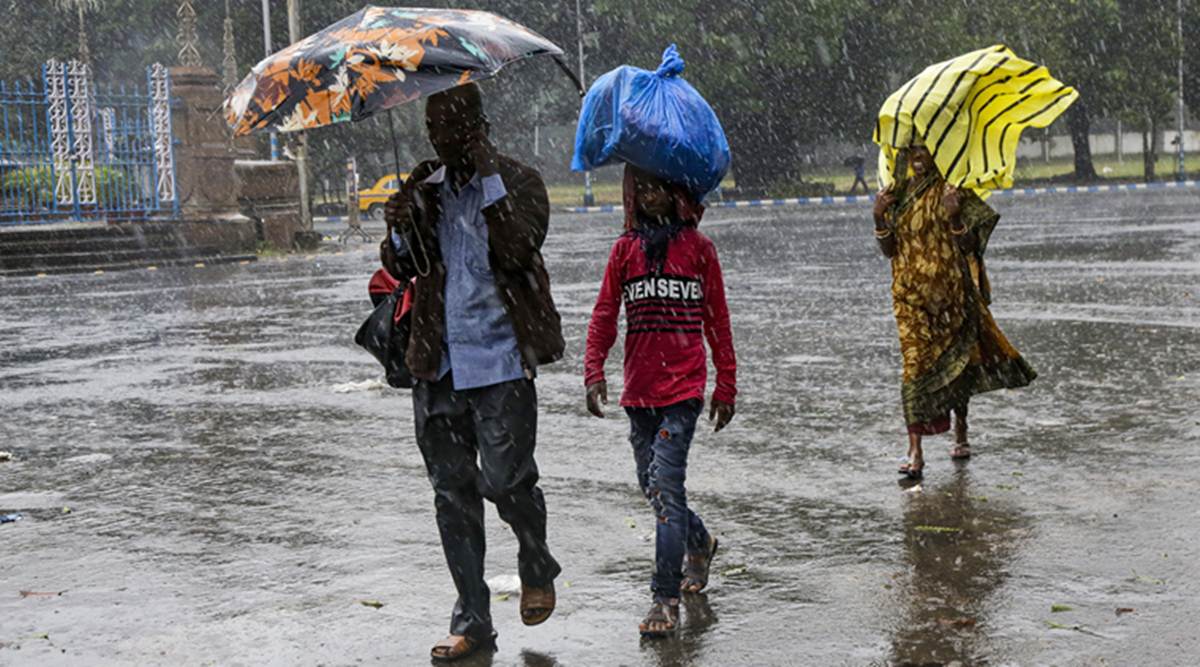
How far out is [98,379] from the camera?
1181 centimetres

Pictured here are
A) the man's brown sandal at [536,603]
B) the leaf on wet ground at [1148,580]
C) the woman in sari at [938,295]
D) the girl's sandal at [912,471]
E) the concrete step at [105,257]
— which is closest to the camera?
the man's brown sandal at [536,603]

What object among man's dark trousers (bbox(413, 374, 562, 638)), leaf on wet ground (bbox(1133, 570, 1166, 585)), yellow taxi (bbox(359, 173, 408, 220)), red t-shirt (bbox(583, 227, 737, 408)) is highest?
yellow taxi (bbox(359, 173, 408, 220))

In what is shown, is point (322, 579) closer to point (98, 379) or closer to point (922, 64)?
point (98, 379)

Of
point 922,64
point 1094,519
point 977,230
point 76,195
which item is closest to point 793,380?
point 977,230

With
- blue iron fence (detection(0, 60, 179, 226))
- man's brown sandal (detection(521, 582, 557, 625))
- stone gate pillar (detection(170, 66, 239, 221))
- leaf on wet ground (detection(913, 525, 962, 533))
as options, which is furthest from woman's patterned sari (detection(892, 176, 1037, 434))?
stone gate pillar (detection(170, 66, 239, 221))

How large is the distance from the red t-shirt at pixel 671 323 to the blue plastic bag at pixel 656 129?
0.78 ft

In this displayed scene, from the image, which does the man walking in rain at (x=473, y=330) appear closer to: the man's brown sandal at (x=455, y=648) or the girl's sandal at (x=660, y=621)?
the man's brown sandal at (x=455, y=648)

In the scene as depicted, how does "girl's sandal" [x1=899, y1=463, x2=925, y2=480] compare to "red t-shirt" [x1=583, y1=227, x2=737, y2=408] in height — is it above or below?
below

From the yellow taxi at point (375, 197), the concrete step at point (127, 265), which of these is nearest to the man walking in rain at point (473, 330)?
the concrete step at point (127, 265)

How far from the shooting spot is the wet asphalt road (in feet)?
16.5

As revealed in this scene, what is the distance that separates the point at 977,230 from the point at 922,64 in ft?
151

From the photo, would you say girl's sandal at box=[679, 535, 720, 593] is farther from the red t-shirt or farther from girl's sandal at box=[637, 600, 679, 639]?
the red t-shirt

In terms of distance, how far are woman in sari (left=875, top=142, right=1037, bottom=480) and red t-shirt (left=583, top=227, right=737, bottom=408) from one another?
231cm

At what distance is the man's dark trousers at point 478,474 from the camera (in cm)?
485
